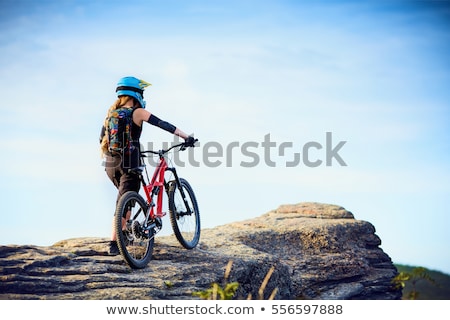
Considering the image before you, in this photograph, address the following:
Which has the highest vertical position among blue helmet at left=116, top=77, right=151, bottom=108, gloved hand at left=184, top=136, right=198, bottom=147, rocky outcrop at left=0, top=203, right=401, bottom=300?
blue helmet at left=116, top=77, right=151, bottom=108

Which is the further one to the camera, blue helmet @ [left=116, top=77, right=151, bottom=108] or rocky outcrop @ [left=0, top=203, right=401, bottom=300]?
blue helmet @ [left=116, top=77, right=151, bottom=108]

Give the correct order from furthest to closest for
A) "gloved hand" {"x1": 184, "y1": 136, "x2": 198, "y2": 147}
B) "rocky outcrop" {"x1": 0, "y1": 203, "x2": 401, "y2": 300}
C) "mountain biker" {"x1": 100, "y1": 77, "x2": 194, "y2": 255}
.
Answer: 1. "gloved hand" {"x1": 184, "y1": 136, "x2": 198, "y2": 147}
2. "mountain biker" {"x1": 100, "y1": 77, "x2": 194, "y2": 255}
3. "rocky outcrop" {"x1": 0, "y1": 203, "x2": 401, "y2": 300}

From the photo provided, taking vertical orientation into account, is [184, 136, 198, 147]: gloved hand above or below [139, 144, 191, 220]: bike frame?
above

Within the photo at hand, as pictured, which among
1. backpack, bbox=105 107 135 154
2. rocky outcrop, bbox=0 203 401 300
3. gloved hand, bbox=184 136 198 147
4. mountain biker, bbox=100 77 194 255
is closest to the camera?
rocky outcrop, bbox=0 203 401 300

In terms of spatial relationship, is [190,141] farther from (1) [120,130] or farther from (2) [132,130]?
(1) [120,130]

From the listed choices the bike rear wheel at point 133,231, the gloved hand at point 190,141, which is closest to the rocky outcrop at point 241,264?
the bike rear wheel at point 133,231

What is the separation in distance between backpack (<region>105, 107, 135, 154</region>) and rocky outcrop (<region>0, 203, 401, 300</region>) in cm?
170

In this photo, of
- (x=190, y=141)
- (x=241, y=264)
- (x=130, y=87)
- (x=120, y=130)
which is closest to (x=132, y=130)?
(x=120, y=130)

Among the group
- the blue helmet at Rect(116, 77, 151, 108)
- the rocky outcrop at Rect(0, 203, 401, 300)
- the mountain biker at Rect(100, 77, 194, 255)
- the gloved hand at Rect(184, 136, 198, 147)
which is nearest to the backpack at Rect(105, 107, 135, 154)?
the mountain biker at Rect(100, 77, 194, 255)

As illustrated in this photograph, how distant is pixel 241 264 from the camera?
9859 mm

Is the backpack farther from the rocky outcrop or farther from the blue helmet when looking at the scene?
the rocky outcrop

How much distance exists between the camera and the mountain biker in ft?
29.0

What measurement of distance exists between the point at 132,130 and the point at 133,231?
60.3 inches

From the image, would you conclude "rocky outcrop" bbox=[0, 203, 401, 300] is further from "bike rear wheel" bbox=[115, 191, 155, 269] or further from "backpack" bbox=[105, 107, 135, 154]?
"backpack" bbox=[105, 107, 135, 154]
